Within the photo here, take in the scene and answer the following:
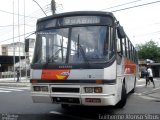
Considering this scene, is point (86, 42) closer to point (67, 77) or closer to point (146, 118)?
point (67, 77)

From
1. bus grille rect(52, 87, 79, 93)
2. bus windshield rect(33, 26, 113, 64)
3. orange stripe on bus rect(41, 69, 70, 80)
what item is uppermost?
bus windshield rect(33, 26, 113, 64)

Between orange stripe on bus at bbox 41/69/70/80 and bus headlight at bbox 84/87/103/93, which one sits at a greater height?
orange stripe on bus at bbox 41/69/70/80

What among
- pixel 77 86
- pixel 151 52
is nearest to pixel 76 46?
pixel 77 86

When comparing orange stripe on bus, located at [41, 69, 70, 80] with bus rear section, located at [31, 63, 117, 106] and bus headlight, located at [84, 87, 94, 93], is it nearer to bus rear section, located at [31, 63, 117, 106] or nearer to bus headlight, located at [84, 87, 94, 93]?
bus rear section, located at [31, 63, 117, 106]

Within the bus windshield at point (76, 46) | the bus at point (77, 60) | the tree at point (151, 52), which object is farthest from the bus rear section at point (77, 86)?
the tree at point (151, 52)

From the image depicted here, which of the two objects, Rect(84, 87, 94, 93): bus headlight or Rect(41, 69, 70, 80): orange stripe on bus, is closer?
Rect(84, 87, 94, 93): bus headlight

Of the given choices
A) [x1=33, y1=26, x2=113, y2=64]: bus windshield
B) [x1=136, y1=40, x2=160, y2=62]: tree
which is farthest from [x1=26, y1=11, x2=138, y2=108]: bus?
[x1=136, y1=40, x2=160, y2=62]: tree

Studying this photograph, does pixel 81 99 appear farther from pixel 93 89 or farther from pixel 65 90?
pixel 65 90

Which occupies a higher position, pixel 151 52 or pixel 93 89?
pixel 151 52

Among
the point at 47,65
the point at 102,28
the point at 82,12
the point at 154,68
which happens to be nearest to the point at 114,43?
the point at 102,28

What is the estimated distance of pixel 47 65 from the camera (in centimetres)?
972

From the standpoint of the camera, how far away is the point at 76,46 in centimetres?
952

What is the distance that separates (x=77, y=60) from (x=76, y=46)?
16.3 inches

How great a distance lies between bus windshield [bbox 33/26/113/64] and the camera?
9383 mm
